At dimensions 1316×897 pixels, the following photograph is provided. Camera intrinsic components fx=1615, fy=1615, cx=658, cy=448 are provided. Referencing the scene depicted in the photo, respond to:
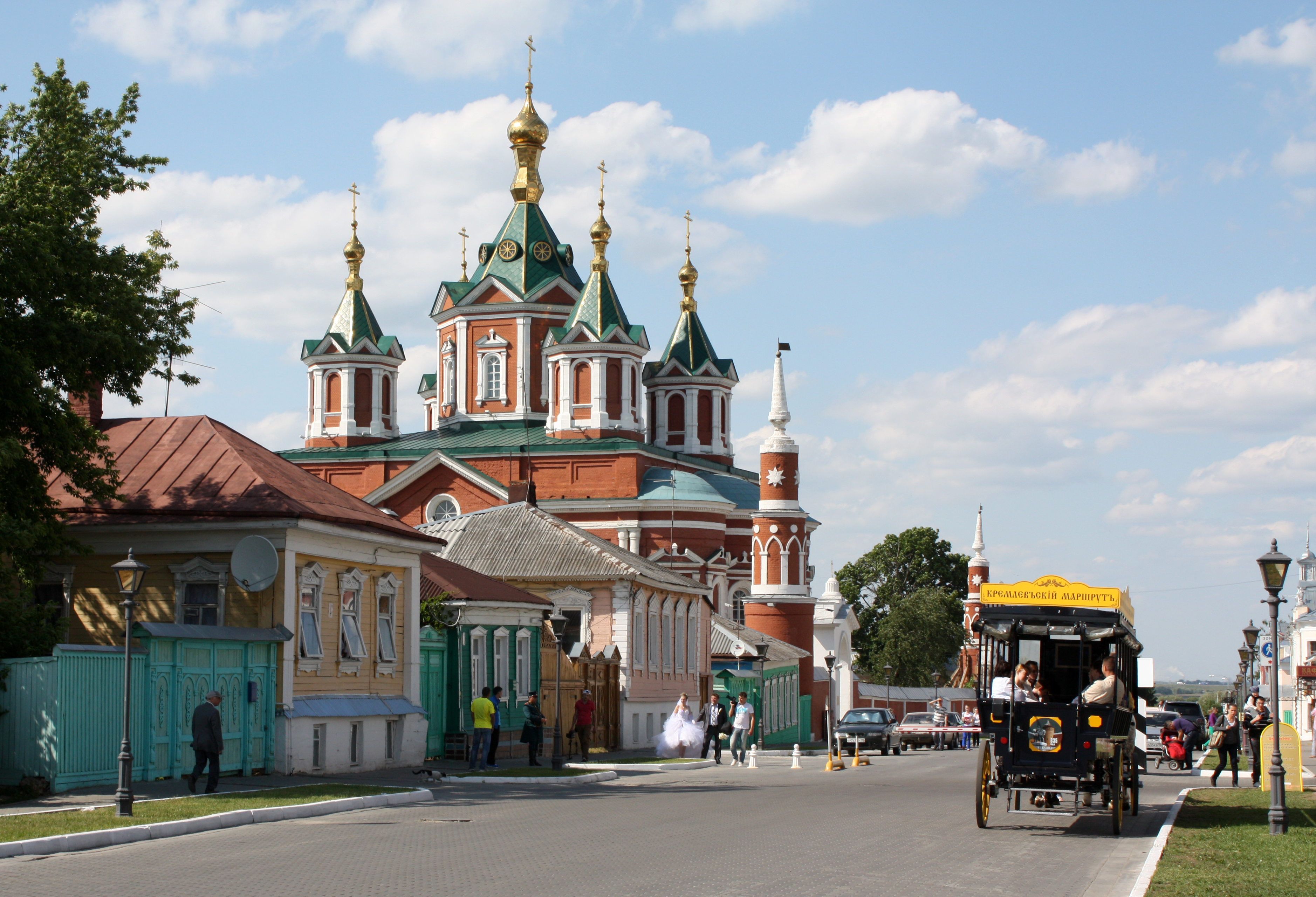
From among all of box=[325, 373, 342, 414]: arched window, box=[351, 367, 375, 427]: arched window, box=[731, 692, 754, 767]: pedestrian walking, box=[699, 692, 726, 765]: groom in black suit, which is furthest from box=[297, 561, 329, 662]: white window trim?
box=[325, 373, 342, 414]: arched window

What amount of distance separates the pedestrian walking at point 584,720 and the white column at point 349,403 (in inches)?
1796

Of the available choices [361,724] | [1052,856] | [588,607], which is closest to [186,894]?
[1052,856]

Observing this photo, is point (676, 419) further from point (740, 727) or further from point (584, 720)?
point (584, 720)

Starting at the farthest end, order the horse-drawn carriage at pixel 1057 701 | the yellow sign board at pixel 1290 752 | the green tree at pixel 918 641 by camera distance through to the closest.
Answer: the green tree at pixel 918 641 → the yellow sign board at pixel 1290 752 → the horse-drawn carriage at pixel 1057 701

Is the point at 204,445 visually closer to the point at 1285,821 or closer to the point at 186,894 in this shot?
the point at 186,894

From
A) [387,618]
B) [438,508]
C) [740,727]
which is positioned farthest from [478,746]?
[438,508]

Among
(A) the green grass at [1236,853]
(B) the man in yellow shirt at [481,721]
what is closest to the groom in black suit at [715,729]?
(B) the man in yellow shirt at [481,721]

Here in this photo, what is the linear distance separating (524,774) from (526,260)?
5074cm

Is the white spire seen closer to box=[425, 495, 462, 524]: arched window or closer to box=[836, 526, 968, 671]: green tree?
box=[425, 495, 462, 524]: arched window

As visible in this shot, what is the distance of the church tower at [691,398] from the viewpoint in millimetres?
78562

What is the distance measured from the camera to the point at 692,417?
78.7 m

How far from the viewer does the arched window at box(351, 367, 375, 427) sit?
75.8m

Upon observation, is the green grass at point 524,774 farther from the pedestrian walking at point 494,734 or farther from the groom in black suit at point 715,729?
the groom in black suit at point 715,729

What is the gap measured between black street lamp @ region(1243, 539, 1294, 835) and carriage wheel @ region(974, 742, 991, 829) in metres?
2.81
